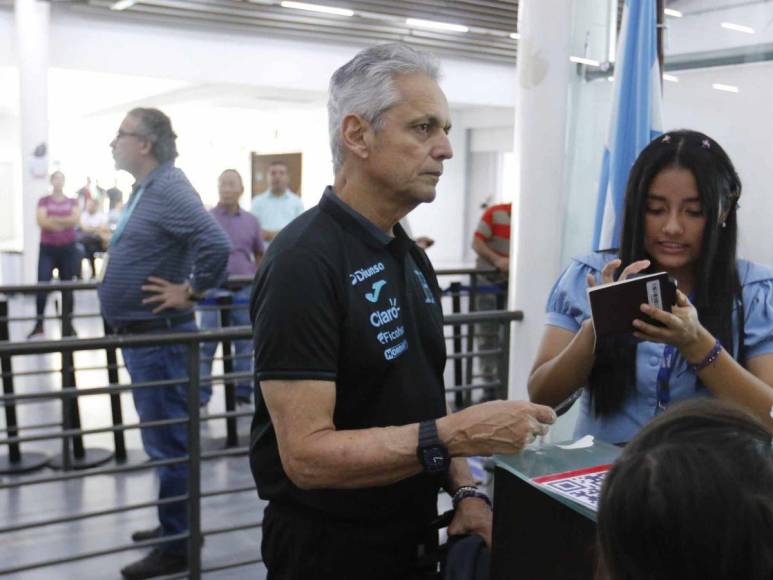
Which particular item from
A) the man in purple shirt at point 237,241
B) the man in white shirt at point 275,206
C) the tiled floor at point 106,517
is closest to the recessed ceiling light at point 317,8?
the man in white shirt at point 275,206

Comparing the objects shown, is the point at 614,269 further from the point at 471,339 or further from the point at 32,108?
the point at 32,108

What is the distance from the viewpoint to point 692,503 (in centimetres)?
78

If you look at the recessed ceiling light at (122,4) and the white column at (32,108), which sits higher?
the recessed ceiling light at (122,4)

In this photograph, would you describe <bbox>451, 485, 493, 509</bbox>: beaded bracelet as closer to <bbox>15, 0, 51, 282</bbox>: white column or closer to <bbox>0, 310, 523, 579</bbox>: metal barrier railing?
<bbox>0, 310, 523, 579</bbox>: metal barrier railing

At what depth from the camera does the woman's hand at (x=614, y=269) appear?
165cm

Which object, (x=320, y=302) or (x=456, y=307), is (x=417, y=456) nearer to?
(x=320, y=302)

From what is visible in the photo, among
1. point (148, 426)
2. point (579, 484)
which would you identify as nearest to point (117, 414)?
point (148, 426)

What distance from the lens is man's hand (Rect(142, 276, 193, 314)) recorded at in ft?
11.5

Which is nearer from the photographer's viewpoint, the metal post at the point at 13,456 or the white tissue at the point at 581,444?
the white tissue at the point at 581,444

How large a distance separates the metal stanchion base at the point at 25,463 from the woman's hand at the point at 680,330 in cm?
390

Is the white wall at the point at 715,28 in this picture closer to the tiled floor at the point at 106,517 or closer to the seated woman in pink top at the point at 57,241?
the tiled floor at the point at 106,517

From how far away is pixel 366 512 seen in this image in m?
1.53

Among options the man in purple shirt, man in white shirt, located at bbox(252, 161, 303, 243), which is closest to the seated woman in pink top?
man in white shirt, located at bbox(252, 161, 303, 243)

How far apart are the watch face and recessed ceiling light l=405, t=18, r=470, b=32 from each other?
1121cm
